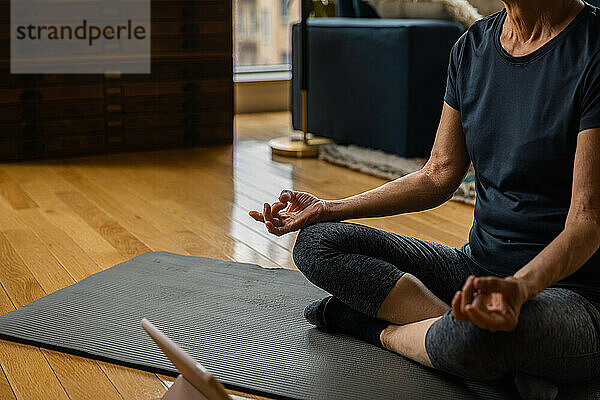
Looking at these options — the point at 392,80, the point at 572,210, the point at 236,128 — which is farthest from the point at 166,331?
the point at 236,128

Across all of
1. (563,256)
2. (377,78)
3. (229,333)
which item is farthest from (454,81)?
(377,78)

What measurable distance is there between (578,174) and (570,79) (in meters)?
0.15

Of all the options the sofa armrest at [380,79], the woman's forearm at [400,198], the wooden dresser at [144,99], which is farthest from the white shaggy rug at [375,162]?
the woman's forearm at [400,198]

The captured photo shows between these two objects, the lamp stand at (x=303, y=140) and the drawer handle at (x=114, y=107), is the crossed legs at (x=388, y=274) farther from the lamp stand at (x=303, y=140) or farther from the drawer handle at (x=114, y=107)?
the drawer handle at (x=114, y=107)

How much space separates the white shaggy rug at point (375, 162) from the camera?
2.92 metres

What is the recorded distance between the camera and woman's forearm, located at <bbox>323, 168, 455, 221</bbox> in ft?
4.58

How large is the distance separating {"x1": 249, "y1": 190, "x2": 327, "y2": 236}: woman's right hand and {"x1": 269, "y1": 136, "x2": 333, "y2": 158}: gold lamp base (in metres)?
1.93

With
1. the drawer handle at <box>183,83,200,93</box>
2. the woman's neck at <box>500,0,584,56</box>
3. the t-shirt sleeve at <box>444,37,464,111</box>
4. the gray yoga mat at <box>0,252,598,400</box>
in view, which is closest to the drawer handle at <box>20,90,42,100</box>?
the drawer handle at <box>183,83,200,93</box>

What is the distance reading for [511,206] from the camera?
1.25 metres

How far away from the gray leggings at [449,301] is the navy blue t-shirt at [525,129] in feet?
0.25

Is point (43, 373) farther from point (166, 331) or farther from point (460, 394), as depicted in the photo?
point (460, 394)

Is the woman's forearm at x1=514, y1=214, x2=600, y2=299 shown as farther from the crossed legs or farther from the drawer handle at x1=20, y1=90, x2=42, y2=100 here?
the drawer handle at x1=20, y1=90, x2=42, y2=100

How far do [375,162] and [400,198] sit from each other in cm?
170

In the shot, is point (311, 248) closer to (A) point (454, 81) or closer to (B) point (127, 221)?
(A) point (454, 81)
